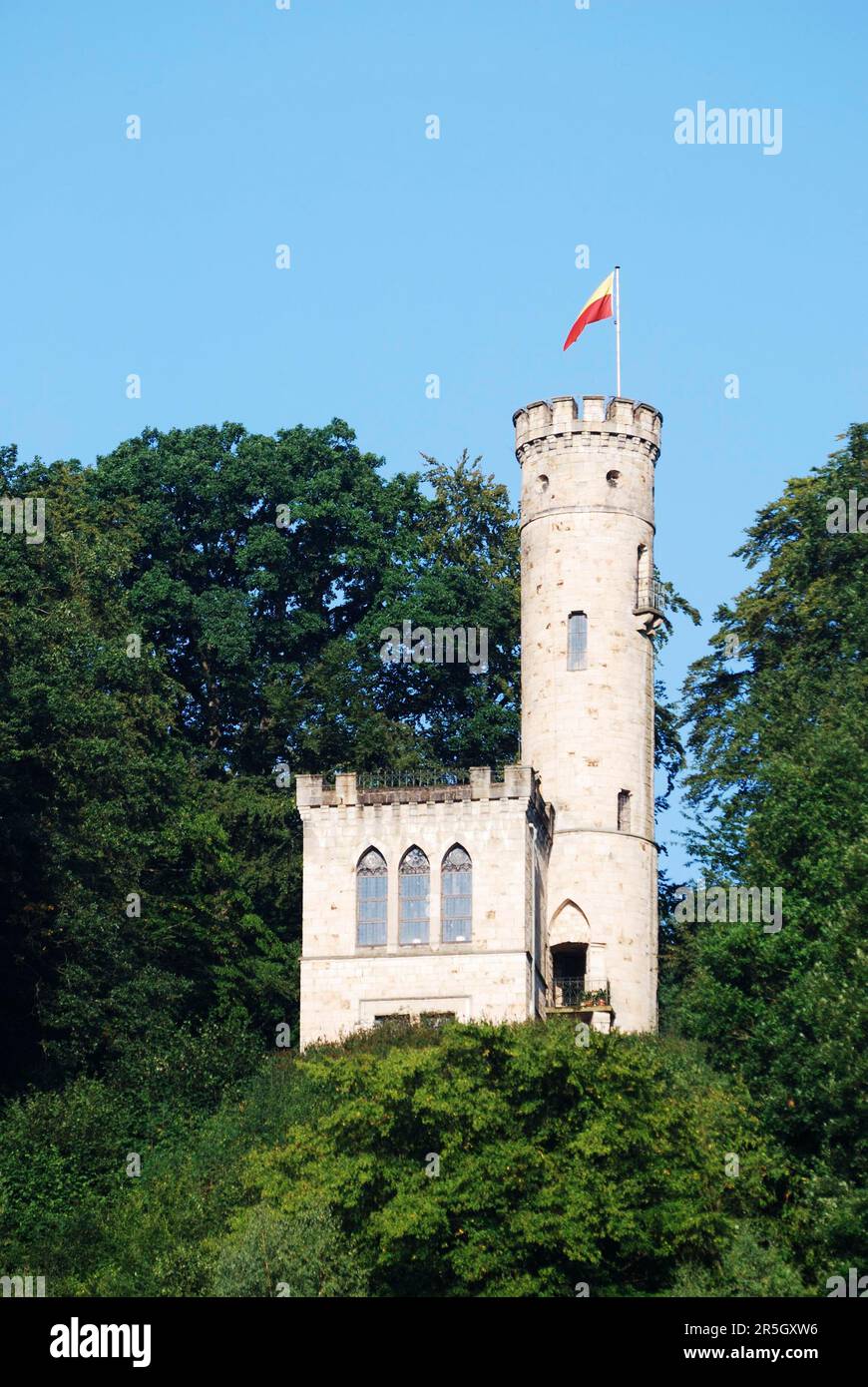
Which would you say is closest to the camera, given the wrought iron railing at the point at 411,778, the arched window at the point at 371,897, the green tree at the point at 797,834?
the green tree at the point at 797,834

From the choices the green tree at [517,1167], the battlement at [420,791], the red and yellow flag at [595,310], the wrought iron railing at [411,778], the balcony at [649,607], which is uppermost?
the red and yellow flag at [595,310]

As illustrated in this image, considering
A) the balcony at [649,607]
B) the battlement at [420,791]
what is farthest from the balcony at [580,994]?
the balcony at [649,607]

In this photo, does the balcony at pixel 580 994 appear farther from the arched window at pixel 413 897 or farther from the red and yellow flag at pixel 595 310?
the red and yellow flag at pixel 595 310

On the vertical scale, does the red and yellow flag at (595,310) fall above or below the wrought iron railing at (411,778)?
above

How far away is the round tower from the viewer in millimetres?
68312

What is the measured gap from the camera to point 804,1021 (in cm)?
5322

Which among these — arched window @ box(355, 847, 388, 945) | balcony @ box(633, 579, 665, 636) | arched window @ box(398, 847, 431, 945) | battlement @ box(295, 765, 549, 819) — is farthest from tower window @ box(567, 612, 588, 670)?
arched window @ box(355, 847, 388, 945)

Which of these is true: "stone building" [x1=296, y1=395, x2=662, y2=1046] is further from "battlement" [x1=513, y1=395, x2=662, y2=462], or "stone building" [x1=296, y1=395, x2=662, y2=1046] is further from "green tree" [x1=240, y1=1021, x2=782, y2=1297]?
"green tree" [x1=240, y1=1021, x2=782, y2=1297]

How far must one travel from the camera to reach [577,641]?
2773 inches

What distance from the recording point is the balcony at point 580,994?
66.2m

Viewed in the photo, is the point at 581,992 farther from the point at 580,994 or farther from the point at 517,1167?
the point at 517,1167

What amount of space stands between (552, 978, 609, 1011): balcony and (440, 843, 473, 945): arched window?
3981 mm
